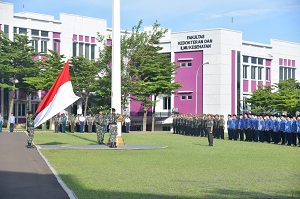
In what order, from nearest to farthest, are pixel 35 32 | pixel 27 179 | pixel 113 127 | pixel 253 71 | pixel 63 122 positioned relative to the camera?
1. pixel 27 179
2. pixel 113 127
3. pixel 63 122
4. pixel 35 32
5. pixel 253 71

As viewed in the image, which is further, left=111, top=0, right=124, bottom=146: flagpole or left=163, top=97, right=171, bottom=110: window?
left=163, top=97, right=171, bottom=110: window

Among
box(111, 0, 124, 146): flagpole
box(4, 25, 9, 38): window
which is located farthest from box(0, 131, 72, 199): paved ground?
box(4, 25, 9, 38): window

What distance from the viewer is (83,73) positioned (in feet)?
187

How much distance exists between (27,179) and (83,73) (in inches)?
1684

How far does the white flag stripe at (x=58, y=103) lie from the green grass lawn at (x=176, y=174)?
2017 millimetres

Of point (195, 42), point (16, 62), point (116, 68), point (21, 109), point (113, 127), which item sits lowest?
point (113, 127)

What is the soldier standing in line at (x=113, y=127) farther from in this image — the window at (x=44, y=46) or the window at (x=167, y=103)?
the window at (x=167, y=103)

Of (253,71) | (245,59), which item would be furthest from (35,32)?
(253,71)

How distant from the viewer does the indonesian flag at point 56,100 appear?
25.1m

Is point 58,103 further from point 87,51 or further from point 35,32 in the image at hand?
point 87,51

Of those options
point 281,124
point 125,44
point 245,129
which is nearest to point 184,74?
point 125,44

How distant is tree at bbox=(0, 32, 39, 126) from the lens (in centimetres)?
5388

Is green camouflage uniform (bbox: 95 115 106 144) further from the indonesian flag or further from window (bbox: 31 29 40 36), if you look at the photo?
window (bbox: 31 29 40 36)

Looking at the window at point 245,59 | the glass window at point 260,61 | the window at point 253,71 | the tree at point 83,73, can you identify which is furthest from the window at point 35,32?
the glass window at point 260,61
